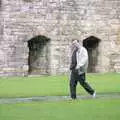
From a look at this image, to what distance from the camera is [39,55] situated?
29.8m

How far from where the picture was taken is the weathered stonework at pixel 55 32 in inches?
1117

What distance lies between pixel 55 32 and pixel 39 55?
4.90 feet

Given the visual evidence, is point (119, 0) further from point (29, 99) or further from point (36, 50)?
point (29, 99)

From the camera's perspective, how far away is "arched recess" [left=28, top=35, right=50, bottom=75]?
29.3 metres

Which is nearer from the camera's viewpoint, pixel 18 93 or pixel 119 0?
pixel 18 93

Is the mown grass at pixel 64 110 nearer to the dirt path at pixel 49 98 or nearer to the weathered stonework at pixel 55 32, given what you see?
the dirt path at pixel 49 98

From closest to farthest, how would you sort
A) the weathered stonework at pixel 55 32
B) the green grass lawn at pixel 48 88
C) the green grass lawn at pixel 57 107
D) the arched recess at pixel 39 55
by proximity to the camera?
the green grass lawn at pixel 57 107
the green grass lawn at pixel 48 88
the weathered stonework at pixel 55 32
the arched recess at pixel 39 55

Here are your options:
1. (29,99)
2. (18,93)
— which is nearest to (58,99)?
(29,99)

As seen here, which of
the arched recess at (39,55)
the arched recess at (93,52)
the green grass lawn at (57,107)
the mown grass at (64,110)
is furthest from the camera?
the arched recess at (93,52)

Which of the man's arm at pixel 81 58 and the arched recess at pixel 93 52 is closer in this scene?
the man's arm at pixel 81 58

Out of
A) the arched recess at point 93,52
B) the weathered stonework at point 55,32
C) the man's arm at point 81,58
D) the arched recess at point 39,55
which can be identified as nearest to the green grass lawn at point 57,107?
the man's arm at point 81,58

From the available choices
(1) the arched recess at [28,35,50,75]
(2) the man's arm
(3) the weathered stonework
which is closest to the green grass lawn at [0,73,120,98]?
(2) the man's arm

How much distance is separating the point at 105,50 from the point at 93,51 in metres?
0.83

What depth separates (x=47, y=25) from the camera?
28953 mm
